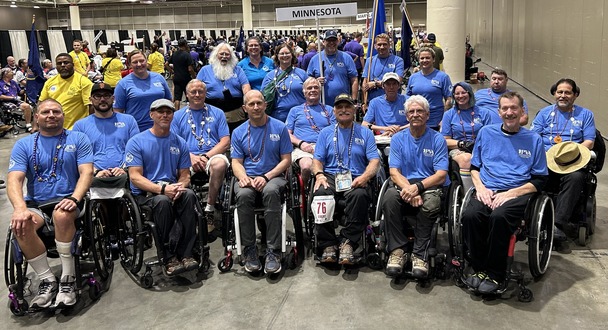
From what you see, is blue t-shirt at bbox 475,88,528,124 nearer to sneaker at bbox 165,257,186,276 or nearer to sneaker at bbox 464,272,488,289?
sneaker at bbox 464,272,488,289

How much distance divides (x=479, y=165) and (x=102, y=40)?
19.9 meters

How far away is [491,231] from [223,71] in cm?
275

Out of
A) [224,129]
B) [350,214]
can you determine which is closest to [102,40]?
[224,129]

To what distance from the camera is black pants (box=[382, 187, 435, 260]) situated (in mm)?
3021

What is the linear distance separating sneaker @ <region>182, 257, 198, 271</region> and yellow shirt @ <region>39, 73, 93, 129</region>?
5.94 feet

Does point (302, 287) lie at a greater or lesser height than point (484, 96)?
lesser

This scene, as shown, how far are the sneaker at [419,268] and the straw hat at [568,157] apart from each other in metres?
1.17

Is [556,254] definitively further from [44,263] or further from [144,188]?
[44,263]

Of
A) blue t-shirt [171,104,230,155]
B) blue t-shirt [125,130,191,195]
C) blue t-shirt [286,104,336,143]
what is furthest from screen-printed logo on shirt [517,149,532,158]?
blue t-shirt [171,104,230,155]

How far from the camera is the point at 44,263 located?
9.23ft

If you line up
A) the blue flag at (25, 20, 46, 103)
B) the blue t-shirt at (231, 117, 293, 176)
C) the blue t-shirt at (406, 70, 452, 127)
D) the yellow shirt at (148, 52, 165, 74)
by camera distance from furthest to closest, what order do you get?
the yellow shirt at (148, 52, 165, 74), the blue flag at (25, 20, 46, 103), the blue t-shirt at (406, 70, 452, 127), the blue t-shirt at (231, 117, 293, 176)

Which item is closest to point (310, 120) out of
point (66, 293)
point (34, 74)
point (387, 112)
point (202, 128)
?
point (387, 112)

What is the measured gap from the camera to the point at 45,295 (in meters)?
2.78

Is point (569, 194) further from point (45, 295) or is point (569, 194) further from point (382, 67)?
point (45, 295)
